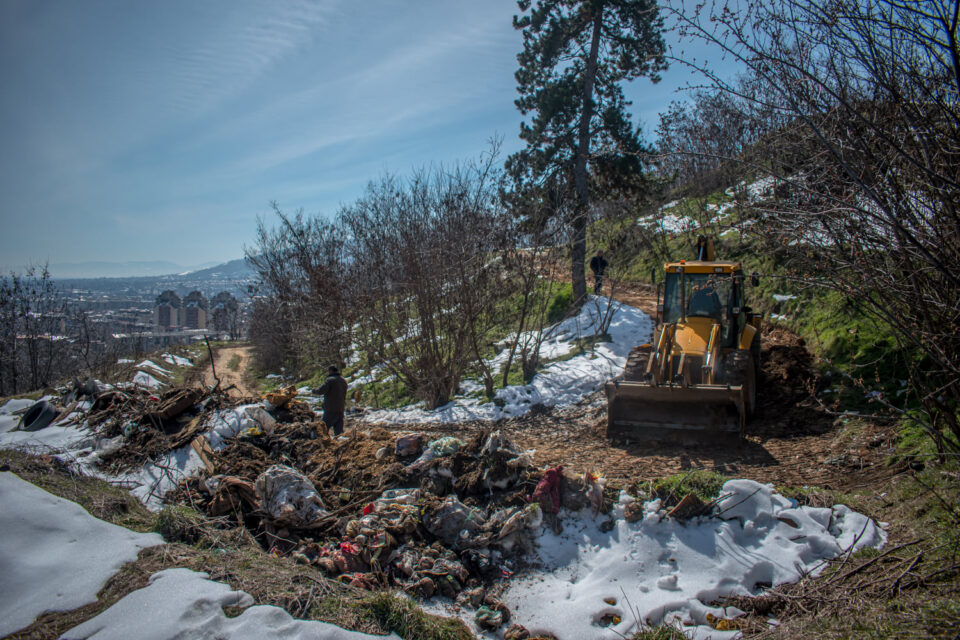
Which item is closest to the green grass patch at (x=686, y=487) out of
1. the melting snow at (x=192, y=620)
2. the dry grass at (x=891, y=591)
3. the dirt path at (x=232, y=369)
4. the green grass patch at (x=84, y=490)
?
the dry grass at (x=891, y=591)

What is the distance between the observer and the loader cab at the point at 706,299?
9078mm

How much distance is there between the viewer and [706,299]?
9.25 metres

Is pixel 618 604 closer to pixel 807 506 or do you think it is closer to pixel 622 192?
pixel 807 506

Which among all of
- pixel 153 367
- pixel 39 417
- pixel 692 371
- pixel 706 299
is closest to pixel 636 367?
pixel 692 371

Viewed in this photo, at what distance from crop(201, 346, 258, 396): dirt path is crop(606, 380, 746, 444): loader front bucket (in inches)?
658

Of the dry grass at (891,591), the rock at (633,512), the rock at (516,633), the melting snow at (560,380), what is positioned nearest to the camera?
the dry grass at (891,591)

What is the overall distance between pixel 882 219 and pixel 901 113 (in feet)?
2.53

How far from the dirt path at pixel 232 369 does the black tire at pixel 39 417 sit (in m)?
9.88

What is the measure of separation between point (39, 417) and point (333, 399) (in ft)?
20.3

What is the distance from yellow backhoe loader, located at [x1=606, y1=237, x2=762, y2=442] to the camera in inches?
314

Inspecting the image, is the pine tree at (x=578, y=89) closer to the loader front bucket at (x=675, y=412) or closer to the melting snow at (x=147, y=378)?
the loader front bucket at (x=675, y=412)

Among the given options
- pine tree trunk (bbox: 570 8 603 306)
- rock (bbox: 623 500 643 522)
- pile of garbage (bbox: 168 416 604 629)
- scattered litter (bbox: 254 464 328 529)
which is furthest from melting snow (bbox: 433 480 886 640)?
pine tree trunk (bbox: 570 8 603 306)

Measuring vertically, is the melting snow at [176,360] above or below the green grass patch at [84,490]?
below

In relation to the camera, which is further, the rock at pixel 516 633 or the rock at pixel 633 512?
the rock at pixel 633 512
